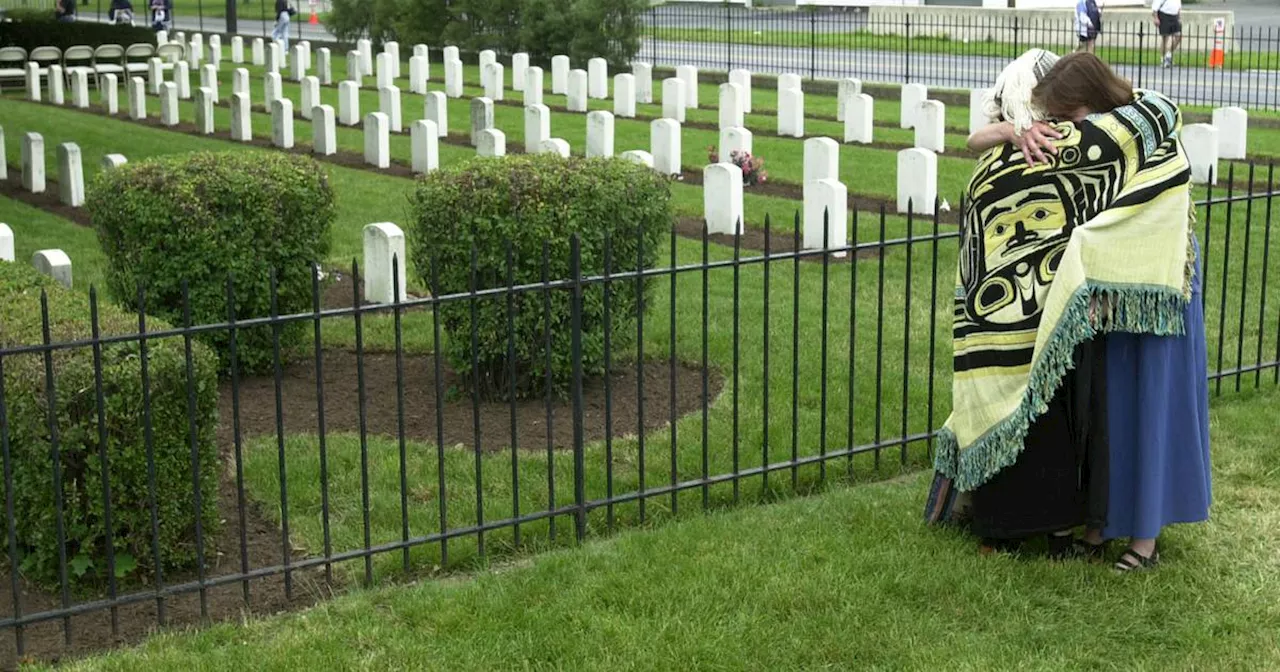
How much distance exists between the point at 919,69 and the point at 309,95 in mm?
10487

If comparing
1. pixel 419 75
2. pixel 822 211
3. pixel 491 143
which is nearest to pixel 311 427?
pixel 822 211

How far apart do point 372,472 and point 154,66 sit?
2052 cm

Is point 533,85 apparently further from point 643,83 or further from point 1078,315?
point 1078,315

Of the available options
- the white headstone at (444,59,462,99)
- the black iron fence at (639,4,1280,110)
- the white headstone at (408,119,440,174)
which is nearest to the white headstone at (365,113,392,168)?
the white headstone at (408,119,440,174)

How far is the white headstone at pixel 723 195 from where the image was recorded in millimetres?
12711

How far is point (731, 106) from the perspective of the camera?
62.7 ft

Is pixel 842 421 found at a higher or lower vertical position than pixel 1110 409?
lower

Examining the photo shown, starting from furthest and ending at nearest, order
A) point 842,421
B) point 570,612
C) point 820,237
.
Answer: point 820,237, point 842,421, point 570,612

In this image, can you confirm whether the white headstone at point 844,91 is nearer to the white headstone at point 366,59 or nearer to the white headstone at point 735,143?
the white headstone at point 735,143

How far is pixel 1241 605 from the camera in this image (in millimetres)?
5750

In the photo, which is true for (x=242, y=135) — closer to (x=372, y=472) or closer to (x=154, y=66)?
(x=154, y=66)

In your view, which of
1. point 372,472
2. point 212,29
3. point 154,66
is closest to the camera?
point 372,472

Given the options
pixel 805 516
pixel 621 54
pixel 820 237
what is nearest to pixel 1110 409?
pixel 805 516

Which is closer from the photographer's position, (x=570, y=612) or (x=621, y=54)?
(x=570, y=612)
